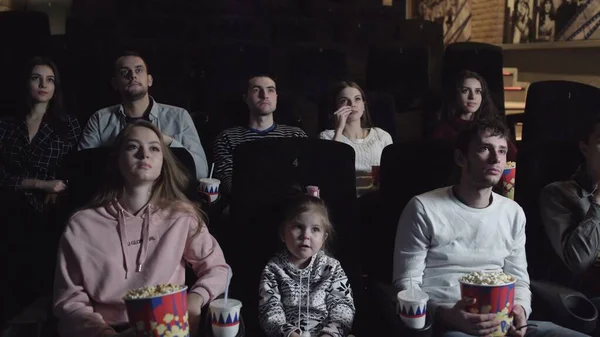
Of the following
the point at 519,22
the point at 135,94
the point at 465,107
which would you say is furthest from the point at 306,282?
the point at 519,22

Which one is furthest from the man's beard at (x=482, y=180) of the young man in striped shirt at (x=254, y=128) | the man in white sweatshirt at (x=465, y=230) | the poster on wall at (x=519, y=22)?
the poster on wall at (x=519, y=22)

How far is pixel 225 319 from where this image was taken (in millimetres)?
1546

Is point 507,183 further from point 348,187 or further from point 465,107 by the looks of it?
point 465,107

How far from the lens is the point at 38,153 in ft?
8.88

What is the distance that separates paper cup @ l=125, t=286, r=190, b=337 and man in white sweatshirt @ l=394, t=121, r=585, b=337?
27.2 inches

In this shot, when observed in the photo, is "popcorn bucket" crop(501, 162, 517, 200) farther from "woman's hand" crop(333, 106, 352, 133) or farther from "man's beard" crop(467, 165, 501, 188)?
"woman's hand" crop(333, 106, 352, 133)

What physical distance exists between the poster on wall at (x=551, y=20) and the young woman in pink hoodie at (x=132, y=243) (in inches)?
158

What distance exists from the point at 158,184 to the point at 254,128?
1.12 m

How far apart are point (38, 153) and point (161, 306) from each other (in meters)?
1.52

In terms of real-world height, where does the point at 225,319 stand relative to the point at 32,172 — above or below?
below

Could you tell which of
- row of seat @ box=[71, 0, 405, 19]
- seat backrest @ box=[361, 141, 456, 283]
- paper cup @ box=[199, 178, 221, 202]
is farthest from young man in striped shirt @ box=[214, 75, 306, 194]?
row of seat @ box=[71, 0, 405, 19]

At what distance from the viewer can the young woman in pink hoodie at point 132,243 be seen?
1.75 m

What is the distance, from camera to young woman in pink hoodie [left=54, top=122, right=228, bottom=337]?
175 centimetres

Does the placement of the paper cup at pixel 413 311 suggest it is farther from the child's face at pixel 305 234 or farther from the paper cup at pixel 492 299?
the child's face at pixel 305 234
